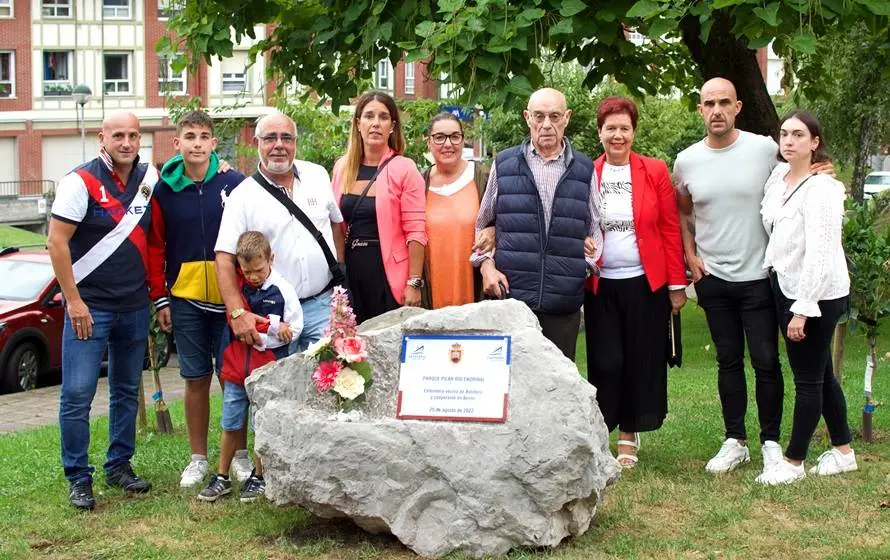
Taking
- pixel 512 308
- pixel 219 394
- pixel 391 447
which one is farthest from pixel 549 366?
pixel 219 394

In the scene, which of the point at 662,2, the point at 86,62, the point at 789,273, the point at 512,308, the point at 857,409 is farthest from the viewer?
the point at 86,62

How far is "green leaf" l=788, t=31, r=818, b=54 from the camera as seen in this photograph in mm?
7289

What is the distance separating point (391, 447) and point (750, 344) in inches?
96.4

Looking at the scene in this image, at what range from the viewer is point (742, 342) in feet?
22.7

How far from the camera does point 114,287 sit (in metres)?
6.52

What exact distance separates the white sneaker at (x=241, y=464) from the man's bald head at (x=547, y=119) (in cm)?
245

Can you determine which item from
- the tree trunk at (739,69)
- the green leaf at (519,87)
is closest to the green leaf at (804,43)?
the green leaf at (519,87)

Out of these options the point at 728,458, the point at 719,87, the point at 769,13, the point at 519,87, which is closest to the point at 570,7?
the point at 519,87

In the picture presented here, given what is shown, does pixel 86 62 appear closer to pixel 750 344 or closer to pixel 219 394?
pixel 219 394

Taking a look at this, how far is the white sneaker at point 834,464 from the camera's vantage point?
22.2 ft

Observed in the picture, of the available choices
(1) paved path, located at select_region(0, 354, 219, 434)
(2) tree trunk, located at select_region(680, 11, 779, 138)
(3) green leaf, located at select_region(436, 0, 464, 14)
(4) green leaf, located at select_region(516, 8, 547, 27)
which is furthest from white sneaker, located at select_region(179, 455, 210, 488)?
(2) tree trunk, located at select_region(680, 11, 779, 138)

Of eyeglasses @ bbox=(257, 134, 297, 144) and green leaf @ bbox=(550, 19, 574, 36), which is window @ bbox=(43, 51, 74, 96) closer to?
green leaf @ bbox=(550, 19, 574, 36)

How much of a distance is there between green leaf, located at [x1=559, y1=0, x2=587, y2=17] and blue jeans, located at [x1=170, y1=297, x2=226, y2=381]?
334 cm

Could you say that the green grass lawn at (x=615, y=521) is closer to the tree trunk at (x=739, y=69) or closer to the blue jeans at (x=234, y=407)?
the blue jeans at (x=234, y=407)
